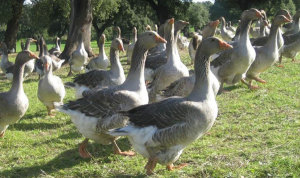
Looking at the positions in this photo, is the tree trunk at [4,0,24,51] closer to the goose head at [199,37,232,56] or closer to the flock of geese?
the flock of geese

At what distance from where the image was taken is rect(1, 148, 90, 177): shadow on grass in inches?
207

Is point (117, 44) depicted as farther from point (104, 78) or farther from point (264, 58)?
Result: point (264, 58)

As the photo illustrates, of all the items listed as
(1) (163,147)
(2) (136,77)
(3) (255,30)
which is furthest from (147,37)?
(3) (255,30)

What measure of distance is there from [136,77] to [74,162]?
5.61ft

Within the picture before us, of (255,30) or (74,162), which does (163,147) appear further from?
(255,30)

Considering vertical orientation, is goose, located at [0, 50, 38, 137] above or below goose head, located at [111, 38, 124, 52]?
below

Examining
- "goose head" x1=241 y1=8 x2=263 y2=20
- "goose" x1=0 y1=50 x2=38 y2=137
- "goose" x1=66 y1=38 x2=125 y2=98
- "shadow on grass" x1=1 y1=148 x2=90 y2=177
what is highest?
"goose head" x1=241 y1=8 x2=263 y2=20

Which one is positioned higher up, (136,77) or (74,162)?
(136,77)

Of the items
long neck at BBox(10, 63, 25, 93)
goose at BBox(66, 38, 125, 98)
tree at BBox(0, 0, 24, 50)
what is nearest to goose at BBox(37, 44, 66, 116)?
goose at BBox(66, 38, 125, 98)

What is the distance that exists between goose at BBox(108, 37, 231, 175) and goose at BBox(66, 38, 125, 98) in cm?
323

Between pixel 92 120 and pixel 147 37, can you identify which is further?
pixel 147 37

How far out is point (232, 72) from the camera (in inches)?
371

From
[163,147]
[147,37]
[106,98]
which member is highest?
[147,37]

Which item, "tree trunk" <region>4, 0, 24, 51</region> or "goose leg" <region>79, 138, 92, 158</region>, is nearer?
"goose leg" <region>79, 138, 92, 158</region>
